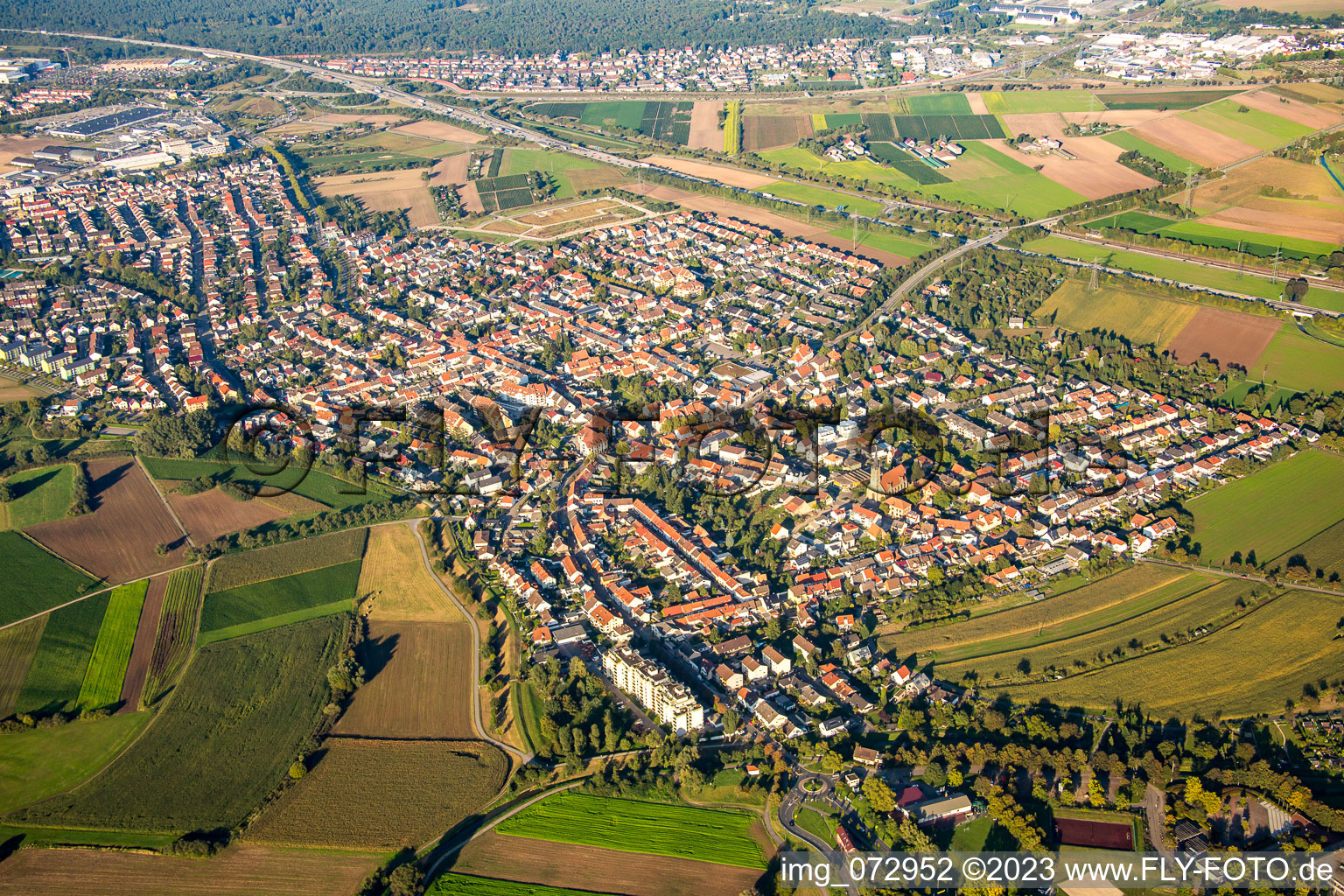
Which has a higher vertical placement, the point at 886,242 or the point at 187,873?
the point at 886,242

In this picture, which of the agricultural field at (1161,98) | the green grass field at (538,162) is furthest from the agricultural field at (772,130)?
the agricultural field at (1161,98)

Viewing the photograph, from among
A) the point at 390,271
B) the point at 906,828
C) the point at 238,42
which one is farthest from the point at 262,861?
the point at 238,42

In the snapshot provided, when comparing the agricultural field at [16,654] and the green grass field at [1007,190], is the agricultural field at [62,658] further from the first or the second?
the green grass field at [1007,190]

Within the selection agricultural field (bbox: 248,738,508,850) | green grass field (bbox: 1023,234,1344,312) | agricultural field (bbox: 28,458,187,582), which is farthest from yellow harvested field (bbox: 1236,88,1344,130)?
agricultural field (bbox: 28,458,187,582)

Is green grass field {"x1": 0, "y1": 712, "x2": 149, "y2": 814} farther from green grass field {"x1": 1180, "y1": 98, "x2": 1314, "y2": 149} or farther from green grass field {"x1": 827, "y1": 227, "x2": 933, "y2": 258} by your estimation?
green grass field {"x1": 1180, "y1": 98, "x2": 1314, "y2": 149}

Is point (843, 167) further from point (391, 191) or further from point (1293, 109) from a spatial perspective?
point (1293, 109)

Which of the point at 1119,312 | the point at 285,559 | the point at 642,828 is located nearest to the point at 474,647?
the point at 285,559
